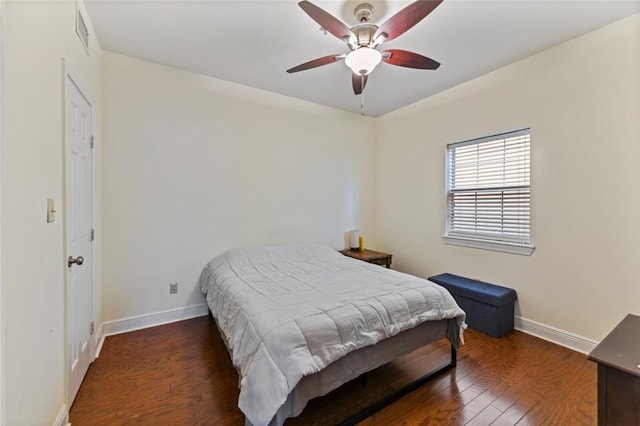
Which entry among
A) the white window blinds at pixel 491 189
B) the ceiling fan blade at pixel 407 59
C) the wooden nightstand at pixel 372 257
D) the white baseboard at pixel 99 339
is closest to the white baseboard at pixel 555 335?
the white window blinds at pixel 491 189

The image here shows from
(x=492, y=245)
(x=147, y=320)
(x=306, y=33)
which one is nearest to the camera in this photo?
(x=306, y=33)

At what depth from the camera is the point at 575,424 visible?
1.63 meters

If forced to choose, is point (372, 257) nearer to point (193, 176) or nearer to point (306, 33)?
point (193, 176)

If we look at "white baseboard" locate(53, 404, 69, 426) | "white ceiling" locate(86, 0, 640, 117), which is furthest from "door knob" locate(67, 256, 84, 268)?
"white ceiling" locate(86, 0, 640, 117)

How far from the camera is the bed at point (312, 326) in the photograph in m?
1.41

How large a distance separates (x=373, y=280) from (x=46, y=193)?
7.14 feet

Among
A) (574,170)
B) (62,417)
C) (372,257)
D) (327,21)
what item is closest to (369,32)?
(327,21)

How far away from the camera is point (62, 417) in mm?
1532

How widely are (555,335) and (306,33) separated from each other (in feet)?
11.6

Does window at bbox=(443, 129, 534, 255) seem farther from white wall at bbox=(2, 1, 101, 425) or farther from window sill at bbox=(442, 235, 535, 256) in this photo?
white wall at bbox=(2, 1, 101, 425)

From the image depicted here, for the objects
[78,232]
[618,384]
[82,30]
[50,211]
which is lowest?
[618,384]

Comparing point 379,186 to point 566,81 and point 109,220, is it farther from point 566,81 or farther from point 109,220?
point 109,220

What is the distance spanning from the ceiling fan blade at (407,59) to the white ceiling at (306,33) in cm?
31

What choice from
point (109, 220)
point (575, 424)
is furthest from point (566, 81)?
point (109, 220)
